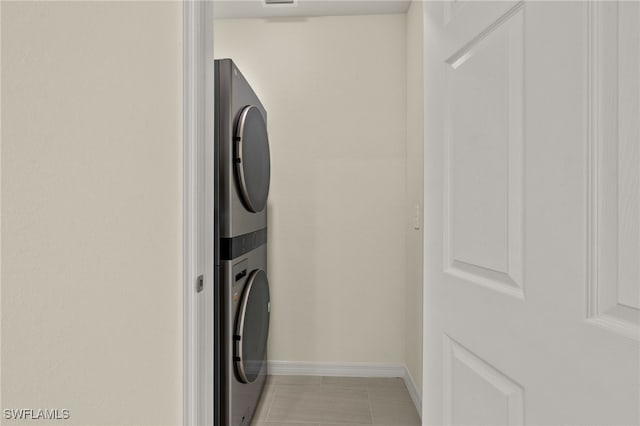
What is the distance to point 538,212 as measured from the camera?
0.64 m

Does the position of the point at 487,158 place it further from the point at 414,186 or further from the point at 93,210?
the point at 414,186

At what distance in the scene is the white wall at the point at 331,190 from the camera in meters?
2.58

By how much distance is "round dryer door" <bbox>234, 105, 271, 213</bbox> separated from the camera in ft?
5.08

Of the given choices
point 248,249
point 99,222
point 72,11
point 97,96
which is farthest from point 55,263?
point 248,249

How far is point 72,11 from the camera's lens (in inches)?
37.5

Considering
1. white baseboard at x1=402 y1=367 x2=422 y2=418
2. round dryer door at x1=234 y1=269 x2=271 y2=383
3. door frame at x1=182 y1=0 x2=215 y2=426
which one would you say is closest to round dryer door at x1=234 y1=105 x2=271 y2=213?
round dryer door at x1=234 y1=269 x2=271 y2=383

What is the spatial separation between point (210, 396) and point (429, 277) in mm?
684

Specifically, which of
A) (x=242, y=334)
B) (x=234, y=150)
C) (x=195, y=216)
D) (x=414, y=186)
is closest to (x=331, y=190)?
(x=414, y=186)

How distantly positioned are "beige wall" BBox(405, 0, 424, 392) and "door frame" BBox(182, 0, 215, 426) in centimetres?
137

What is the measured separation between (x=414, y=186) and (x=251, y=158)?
41.9 inches

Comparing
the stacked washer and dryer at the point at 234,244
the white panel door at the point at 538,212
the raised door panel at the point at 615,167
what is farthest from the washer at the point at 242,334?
the raised door panel at the point at 615,167

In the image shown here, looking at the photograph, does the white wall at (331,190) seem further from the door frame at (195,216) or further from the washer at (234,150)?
the door frame at (195,216)

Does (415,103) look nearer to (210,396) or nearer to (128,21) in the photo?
(128,21)

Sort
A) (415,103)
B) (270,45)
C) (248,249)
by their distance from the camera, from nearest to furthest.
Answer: (248,249) < (415,103) < (270,45)
